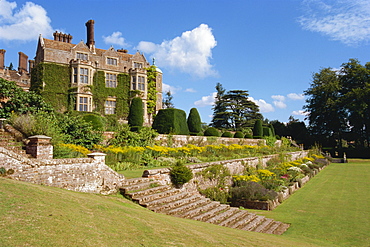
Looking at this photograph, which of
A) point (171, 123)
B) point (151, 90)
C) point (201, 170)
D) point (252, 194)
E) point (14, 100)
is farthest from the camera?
point (151, 90)

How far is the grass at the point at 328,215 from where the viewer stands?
23.4 ft

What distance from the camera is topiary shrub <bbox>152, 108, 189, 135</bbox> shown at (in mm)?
21109

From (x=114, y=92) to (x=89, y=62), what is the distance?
12.8 feet

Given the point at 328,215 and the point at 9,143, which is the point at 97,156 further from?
the point at 328,215

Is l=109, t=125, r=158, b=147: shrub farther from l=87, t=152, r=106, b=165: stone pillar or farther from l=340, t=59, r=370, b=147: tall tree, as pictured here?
l=340, t=59, r=370, b=147: tall tree

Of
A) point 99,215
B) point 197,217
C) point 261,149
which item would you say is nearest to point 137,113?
point 261,149

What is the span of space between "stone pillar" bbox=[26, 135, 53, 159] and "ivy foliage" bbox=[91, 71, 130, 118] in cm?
2094

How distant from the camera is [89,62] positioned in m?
27.8

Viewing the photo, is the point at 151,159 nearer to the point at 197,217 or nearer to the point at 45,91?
the point at 197,217

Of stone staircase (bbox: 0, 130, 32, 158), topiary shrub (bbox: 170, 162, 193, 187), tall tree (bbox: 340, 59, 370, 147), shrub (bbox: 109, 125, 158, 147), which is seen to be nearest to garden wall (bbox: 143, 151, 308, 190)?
topiary shrub (bbox: 170, 162, 193, 187)

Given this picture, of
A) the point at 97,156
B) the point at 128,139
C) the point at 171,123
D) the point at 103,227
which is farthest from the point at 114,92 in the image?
the point at 103,227

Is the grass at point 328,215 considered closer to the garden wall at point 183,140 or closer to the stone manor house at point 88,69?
the garden wall at point 183,140

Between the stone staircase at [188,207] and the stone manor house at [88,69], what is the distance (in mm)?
20713

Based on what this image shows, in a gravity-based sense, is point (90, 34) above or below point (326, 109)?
above
